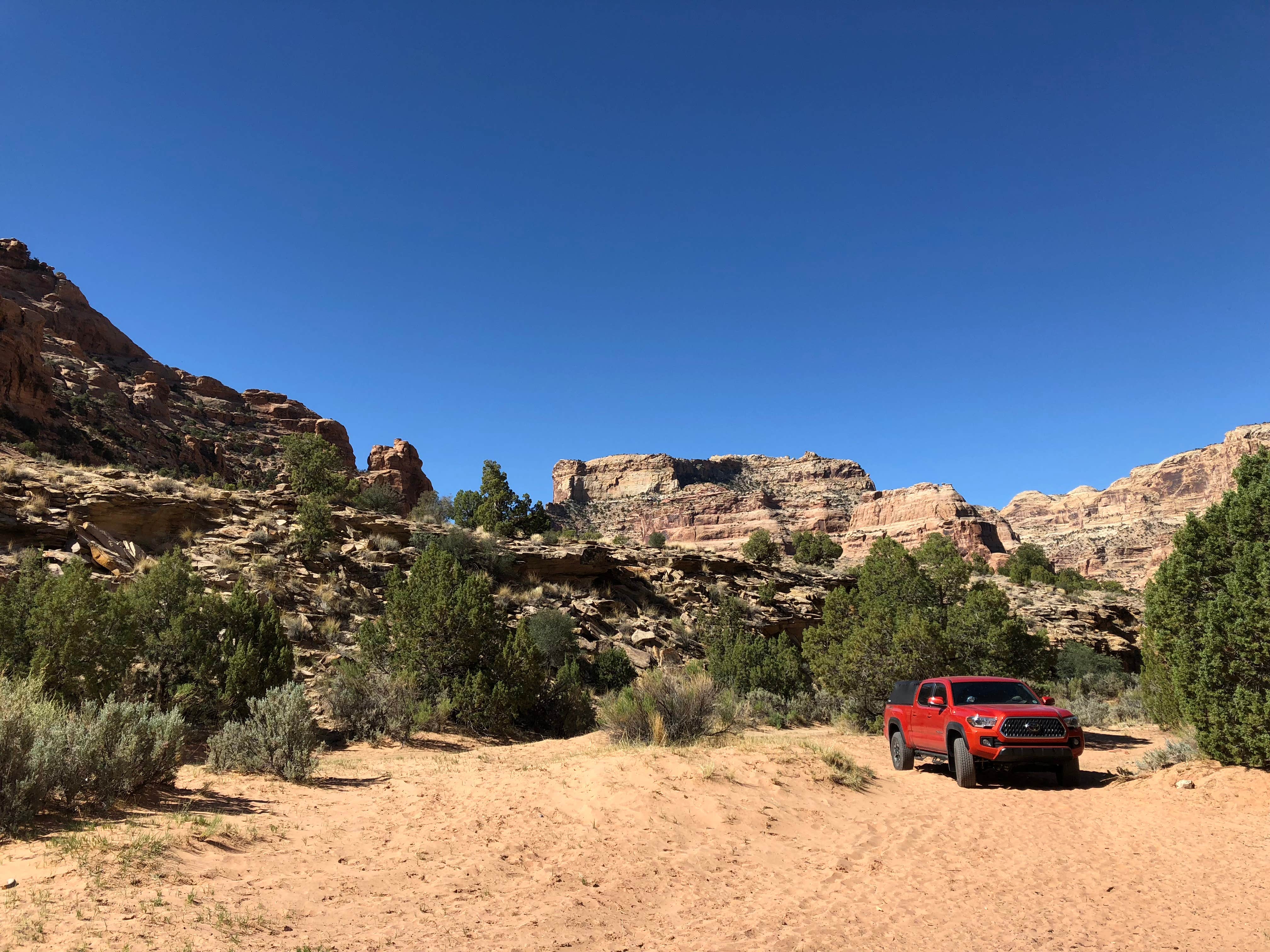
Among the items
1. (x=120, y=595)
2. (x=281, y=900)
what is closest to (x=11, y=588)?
(x=120, y=595)

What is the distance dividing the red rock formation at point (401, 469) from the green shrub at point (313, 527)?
3636 cm

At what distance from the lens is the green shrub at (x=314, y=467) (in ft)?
110

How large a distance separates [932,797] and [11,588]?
58.2 feet

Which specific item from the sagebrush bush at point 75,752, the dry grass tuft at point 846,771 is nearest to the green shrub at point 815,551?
the dry grass tuft at point 846,771

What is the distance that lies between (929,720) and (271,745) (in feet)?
35.4

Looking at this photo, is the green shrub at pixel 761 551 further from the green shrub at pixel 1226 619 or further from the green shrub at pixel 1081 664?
the green shrub at pixel 1226 619

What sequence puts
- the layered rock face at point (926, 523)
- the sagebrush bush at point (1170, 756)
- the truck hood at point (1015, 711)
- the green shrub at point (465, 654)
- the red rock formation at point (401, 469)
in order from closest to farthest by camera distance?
1. the truck hood at point (1015, 711)
2. the sagebrush bush at point (1170, 756)
3. the green shrub at point (465, 654)
4. the red rock formation at point (401, 469)
5. the layered rock face at point (926, 523)

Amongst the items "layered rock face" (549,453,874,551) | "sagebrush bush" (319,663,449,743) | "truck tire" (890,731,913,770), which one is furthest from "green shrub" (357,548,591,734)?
"layered rock face" (549,453,874,551)

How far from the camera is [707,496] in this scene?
4680 inches

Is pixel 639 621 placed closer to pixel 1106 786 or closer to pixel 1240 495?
pixel 1106 786

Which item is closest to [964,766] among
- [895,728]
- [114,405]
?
[895,728]

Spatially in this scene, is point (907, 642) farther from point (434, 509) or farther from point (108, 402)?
point (108, 402)

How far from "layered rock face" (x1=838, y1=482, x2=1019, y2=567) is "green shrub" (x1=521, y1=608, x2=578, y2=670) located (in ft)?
210

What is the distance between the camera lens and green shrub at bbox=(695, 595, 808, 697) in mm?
23672
